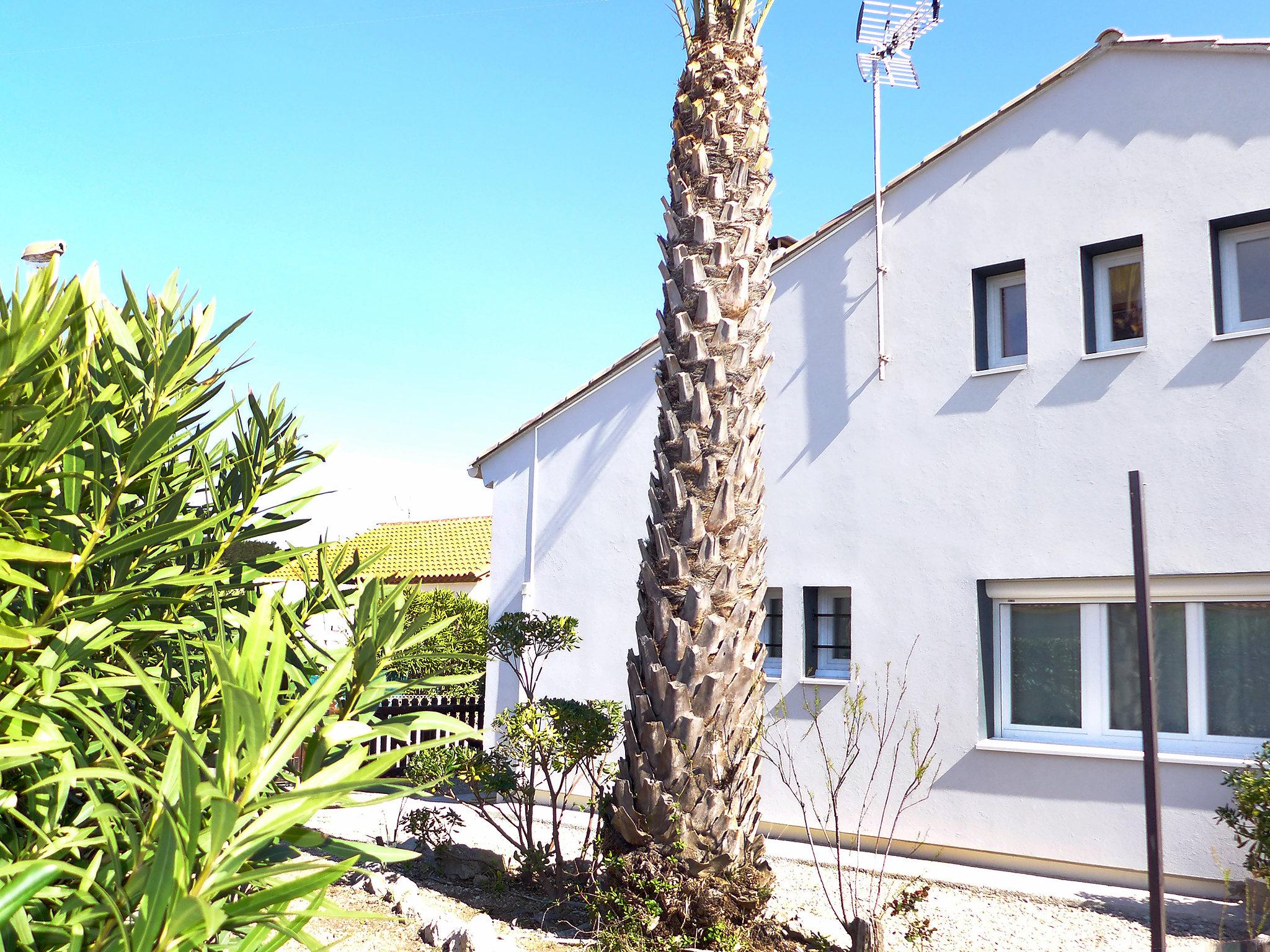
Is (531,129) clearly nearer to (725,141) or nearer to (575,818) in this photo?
(725,141)

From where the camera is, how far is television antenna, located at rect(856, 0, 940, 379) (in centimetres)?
1049

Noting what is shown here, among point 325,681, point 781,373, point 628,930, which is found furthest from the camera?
point 781,373

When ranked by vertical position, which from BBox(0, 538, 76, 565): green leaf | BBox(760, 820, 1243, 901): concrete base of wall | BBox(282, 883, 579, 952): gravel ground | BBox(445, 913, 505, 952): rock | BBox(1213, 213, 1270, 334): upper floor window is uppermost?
BBox(1213, 213, 1270, 334): upper floor window

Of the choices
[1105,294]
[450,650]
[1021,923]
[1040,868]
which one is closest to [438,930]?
[450,650]

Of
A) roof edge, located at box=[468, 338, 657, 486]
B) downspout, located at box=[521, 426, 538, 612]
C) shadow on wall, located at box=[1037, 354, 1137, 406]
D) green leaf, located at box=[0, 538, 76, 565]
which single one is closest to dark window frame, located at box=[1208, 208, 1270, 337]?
shadow on wall, located at box=[1037, 354, 1137, 406]

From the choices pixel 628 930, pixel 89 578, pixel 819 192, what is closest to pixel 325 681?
pixel 89 578

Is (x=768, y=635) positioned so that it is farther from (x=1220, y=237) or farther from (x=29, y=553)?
(x=29, y=553)

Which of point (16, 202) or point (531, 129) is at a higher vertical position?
point (531, 129)

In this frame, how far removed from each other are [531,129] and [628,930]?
23.2 ft

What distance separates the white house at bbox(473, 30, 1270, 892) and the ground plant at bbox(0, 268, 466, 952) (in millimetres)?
8525

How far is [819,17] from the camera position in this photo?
9.96 m

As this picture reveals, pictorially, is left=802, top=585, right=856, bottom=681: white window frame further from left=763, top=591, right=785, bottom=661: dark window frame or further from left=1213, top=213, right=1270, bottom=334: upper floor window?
left=1213, top=213, right=1270, bottom=334: upper floor window

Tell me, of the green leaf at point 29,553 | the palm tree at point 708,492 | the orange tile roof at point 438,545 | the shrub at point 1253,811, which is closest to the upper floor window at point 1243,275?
the shrub at point 1253,811

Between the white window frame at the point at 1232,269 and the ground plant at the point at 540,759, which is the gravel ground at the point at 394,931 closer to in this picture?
the ground plant at the point at 540,759
